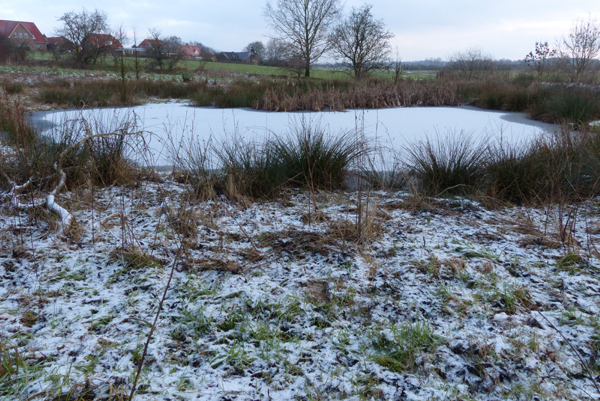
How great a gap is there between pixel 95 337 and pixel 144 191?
181 cm

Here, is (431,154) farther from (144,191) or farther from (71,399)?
(71,399)

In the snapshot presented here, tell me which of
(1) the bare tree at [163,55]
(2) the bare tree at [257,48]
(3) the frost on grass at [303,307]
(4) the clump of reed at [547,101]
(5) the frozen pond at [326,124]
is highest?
(2) the bare tree at [257,48]

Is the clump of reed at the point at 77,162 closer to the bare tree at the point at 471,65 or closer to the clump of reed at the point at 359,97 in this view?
the clump of reed at the point at 359,97

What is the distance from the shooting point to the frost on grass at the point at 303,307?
1331mm

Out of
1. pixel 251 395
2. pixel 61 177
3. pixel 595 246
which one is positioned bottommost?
pixel 251 395

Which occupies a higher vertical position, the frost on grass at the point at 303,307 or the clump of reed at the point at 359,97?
the clump of reed at the point at 359,97

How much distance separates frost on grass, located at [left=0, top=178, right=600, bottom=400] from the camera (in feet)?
4.37

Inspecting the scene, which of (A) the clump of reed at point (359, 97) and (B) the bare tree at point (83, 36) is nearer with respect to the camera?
(A) the clump of reed at point (359, 97)

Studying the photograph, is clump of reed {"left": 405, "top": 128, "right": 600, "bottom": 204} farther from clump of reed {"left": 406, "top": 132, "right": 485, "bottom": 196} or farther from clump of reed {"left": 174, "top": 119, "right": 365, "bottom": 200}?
clump of reed {"left": 174, "top": 119, "right": 365, "bottom": 200}

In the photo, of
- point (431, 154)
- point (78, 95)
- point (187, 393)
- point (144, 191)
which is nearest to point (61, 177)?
point (144, 191)

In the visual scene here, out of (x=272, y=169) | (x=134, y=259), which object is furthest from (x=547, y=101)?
(x=134, y=259)

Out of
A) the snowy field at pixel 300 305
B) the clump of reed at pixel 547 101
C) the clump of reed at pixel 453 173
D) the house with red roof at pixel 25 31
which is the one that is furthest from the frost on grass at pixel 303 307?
the house with red roof at pixel 25 31

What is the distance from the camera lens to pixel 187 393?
1.27m

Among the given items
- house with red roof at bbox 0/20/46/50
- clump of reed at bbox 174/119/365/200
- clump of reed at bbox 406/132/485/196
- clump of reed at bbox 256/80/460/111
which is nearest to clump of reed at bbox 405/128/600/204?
clump of reed at bbox 406/132/485/196
